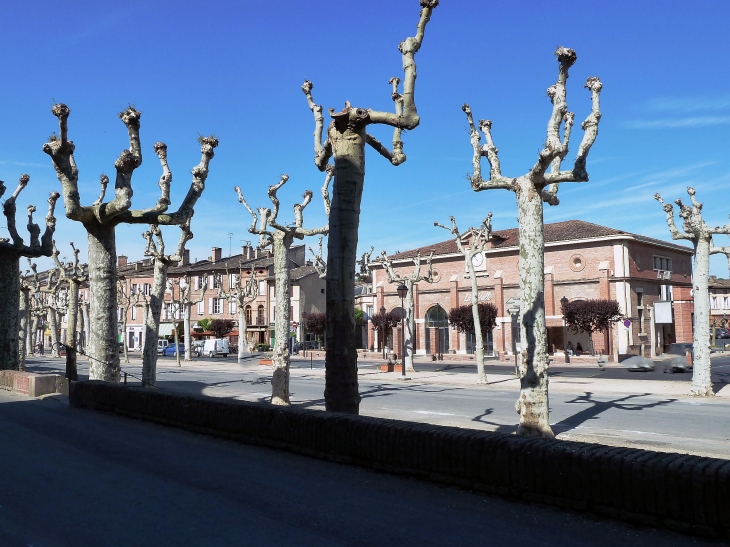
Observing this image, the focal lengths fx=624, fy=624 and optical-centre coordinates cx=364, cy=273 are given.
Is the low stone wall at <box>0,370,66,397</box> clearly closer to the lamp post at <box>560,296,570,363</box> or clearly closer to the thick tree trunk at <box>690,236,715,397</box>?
the thick tree trunk at <box>690,236,715,397</box>

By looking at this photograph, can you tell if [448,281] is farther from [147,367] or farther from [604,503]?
[604,503]

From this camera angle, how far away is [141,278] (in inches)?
3068

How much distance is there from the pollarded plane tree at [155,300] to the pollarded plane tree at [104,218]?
268cm

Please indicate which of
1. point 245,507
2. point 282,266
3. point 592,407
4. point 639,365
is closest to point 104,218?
point 282,266

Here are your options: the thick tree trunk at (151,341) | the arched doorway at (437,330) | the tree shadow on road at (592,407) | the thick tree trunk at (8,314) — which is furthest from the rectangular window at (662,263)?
the thick tree trunk at (8,314)

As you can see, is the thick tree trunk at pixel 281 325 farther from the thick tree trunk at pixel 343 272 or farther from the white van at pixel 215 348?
the white van at pixel 215 348

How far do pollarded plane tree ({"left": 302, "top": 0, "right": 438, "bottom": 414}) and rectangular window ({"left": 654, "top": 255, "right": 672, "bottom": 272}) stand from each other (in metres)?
45.2

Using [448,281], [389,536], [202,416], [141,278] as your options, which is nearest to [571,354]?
[448,281]

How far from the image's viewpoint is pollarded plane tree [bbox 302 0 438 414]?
7734 mm

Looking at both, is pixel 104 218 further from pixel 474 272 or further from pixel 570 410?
pixel 474 272

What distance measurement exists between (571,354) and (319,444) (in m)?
40.4

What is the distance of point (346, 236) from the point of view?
7801mm

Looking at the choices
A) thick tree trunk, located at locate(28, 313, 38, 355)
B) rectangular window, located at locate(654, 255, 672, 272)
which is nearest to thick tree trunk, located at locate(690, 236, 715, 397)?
rectangular window, located at locate(654, 255, 672, 272)

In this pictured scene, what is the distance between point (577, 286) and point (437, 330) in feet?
42.2
